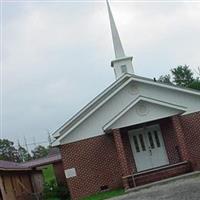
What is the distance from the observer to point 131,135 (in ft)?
80.7

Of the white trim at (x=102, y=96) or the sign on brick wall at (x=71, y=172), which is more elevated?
the white trim at (x=102, y=96)

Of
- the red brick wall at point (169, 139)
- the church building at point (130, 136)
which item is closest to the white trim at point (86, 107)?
the church building at point (130, 136)

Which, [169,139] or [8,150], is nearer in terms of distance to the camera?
[169,139]

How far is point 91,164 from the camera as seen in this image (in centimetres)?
2383

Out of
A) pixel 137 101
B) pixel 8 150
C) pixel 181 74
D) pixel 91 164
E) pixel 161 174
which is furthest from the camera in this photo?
pixel 8 150

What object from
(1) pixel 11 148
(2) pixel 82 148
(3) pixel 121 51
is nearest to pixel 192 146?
(2) pixel 82 148

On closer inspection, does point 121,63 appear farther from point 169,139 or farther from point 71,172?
point 71,172

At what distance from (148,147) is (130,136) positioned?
3.71 feet

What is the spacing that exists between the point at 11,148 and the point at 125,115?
228ft

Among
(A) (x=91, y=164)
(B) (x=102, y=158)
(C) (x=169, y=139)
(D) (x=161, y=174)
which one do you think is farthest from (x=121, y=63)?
(D) (x=161, y=174)

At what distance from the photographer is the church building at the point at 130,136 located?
2277cm

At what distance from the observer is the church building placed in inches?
896

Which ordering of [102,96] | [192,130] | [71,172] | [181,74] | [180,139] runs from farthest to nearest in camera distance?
[181,74] → [102,96] → [192,130] → [71,172] → [180,139]

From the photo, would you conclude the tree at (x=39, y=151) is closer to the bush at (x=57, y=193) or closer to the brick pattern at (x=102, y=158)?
the bush at (x=57, y=193)
